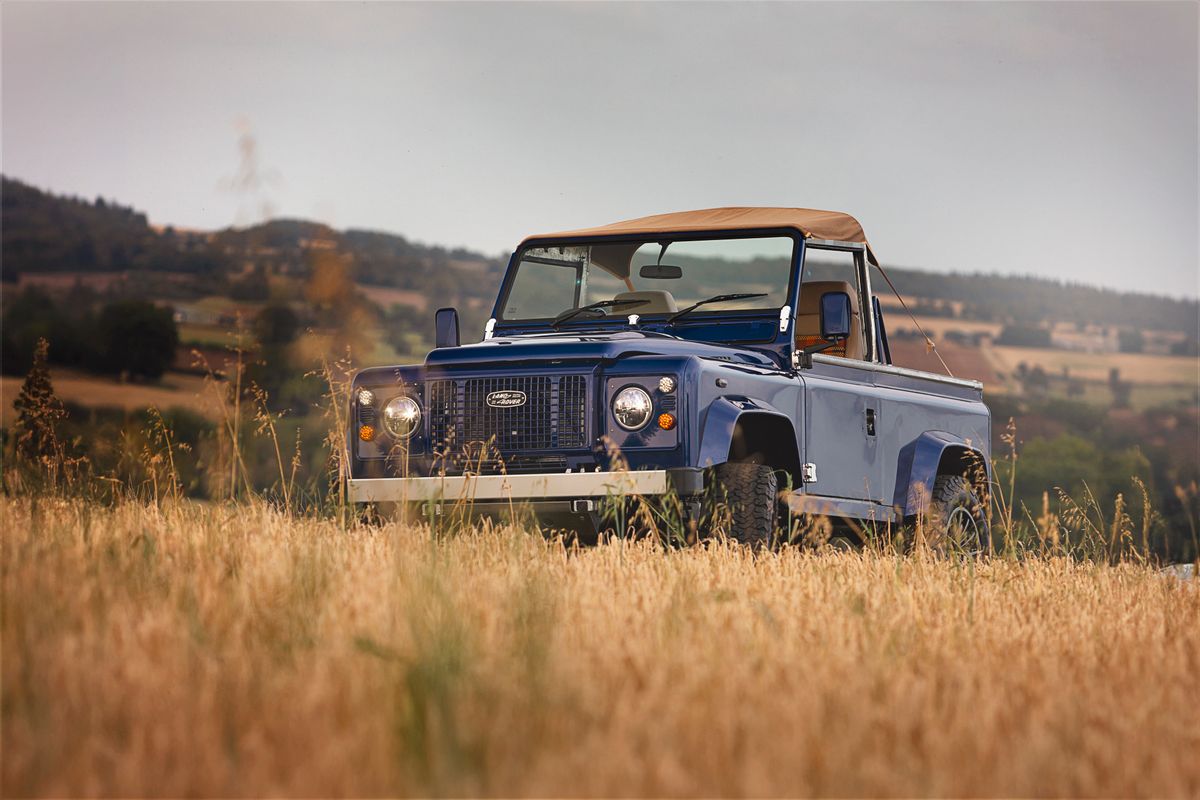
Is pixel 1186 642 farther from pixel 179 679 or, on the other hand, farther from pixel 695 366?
pixel 179 679

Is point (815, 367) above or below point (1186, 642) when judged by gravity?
above

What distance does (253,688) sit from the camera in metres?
3.83

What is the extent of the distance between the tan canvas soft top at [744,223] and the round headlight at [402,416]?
2063 mm

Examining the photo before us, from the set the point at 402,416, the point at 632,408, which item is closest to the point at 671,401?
the point at 632,408

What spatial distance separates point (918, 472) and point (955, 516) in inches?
33.4

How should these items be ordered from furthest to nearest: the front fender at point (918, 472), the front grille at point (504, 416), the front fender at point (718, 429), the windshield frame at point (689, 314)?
1. the front fender at point (918, 472)
2. the windshield frame at point (689, 314)
3. the front grille at point (504, 416)
4. the front fender at point (718, 429)

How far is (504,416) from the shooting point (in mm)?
7516

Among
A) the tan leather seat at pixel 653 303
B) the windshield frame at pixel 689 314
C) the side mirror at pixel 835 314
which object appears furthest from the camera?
the tan leather seat at pixel 653 303

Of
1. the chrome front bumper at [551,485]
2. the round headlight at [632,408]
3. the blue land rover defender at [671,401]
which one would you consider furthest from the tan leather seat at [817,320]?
the chrome front bumper at [551,485]

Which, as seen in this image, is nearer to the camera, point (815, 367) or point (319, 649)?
point (319, 649)

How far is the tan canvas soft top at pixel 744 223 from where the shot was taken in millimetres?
8836

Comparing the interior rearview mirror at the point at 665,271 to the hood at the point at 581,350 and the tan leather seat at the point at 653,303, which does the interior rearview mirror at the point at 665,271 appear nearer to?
the tan leather seat at the point at 653,303

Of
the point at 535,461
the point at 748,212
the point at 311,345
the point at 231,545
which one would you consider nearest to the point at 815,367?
the point at 748,212

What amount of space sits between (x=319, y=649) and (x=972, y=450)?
6840 mm
